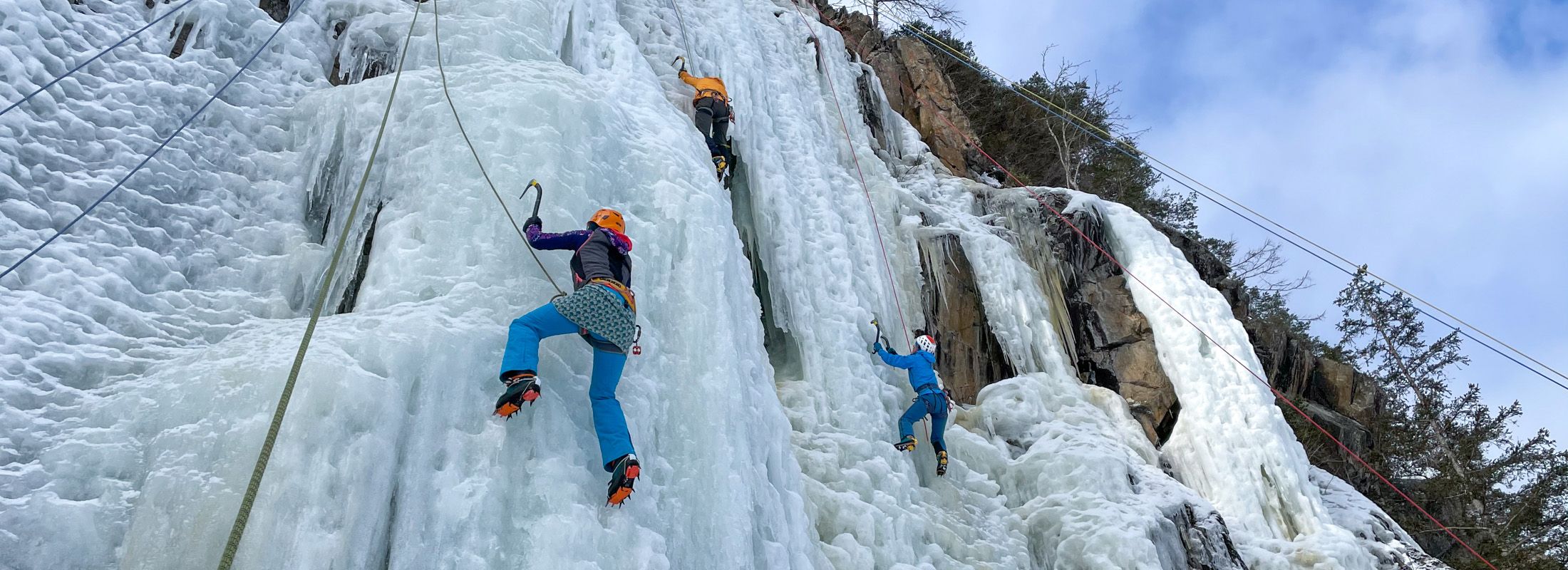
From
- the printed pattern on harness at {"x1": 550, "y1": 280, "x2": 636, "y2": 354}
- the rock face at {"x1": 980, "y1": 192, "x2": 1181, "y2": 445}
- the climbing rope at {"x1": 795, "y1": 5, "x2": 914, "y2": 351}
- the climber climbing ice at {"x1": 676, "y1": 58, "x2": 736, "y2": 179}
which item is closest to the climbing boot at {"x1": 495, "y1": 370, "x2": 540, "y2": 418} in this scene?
the printed pattern on harness at {"x1": 550, "y1": 280, "x2": 636, "y2": 354}

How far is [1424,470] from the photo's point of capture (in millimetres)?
12961

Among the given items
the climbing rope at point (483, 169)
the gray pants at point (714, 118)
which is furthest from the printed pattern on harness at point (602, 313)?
the gray pants at point (714, 118)

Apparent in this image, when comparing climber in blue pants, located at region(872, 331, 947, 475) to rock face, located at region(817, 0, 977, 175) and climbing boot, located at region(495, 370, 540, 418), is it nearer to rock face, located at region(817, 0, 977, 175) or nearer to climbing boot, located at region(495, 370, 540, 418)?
climbing boot, located at region(495, 370, 540, 418)

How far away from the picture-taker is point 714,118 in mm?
6945

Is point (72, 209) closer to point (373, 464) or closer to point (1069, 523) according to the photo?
point (373, 464)

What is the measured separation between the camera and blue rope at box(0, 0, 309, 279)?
3096 mm

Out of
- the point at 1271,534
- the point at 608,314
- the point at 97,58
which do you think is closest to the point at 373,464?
the point at 608,314

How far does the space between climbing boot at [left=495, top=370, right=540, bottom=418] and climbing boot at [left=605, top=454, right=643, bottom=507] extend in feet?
1.25

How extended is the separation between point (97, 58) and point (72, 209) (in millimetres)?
1087

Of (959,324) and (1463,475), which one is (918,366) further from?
(1463,475)

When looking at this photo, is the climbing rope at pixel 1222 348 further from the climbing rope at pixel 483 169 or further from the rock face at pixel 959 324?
the climbing rope at pixel 483 169

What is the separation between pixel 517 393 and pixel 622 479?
473mm

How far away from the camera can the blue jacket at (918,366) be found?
595 cm

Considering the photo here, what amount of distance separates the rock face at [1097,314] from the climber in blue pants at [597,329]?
6221mm
